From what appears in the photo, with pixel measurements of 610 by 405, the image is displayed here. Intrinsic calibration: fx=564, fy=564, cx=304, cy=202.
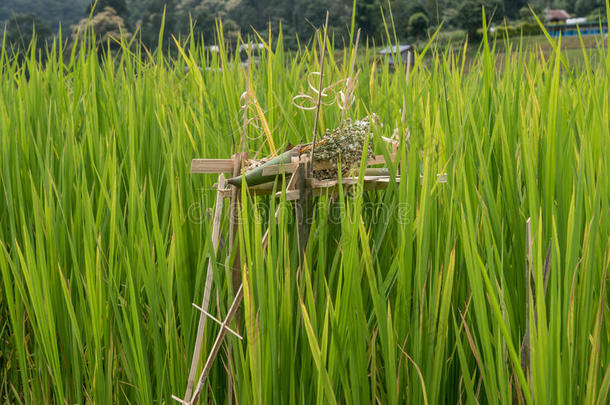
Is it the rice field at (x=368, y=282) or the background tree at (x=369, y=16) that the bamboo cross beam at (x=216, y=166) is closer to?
the rice field at (x=368, y=282)

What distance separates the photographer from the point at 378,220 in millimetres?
905

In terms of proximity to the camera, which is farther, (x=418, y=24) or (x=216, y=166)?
(x=418, y=24)

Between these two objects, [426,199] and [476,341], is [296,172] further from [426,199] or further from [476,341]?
[476,341]

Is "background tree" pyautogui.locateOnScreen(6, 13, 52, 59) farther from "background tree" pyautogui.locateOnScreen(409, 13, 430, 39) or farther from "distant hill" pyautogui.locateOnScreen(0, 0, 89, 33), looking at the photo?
"background tree" pyautogui.locateOnScreen(409, 13, 430, 39)

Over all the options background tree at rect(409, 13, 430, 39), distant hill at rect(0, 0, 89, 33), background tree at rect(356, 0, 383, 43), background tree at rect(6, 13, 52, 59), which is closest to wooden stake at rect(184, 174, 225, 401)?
background tree at rect(6, 13, 52, 59)

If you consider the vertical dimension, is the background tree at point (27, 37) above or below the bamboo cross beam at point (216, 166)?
above

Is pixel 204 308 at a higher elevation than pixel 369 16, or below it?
below

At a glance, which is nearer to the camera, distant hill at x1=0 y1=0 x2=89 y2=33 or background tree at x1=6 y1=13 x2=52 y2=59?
background tree at x1=6 y1=13 x2=52 y2=59

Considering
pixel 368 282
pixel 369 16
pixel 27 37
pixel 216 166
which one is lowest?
pixel 368 282

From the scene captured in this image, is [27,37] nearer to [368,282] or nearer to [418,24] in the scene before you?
[368,282]

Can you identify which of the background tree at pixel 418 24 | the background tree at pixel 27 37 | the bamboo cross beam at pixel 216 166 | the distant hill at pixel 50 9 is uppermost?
the distant hill at pixel 50 9

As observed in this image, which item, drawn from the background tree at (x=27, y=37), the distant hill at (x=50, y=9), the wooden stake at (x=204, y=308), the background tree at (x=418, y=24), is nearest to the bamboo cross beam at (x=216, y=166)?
the wooden stake at (x=204, y=308)

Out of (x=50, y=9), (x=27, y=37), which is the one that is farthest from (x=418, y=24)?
(x=50, y=9)

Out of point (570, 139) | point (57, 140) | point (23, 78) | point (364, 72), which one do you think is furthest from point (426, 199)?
point (23, 78)
